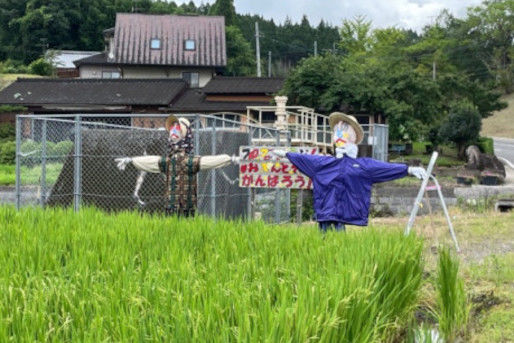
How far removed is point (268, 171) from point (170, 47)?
1408 inches

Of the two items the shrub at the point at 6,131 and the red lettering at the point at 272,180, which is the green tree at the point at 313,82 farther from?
the red lettering at the point at 272,180

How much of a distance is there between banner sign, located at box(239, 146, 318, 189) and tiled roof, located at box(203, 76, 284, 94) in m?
25.7

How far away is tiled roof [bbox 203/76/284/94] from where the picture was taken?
34.0m

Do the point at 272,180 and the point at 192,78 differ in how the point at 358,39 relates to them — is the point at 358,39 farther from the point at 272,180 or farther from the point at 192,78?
the point at 272,180

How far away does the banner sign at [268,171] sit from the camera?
7902mm

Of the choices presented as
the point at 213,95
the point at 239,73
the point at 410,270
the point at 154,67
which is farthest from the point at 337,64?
the point at 239,73

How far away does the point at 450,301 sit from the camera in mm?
4375

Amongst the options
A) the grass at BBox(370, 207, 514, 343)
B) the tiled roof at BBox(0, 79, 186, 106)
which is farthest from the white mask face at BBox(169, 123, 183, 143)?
the tiled roof at BBox(0, 79, 186, 106)

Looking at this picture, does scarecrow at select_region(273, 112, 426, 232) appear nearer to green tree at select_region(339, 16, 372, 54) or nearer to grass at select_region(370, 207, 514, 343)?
grass at select_region(370, 207, 514, 343)

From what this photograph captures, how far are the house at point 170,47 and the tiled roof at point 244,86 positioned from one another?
595cm

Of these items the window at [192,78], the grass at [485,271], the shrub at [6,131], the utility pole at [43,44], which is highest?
the utility pole at [43,44]

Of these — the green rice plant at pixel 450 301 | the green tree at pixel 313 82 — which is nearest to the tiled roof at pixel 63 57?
the green tree at pixel 313 82

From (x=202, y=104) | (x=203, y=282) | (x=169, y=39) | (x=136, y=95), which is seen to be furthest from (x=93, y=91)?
(x=203, y=282)

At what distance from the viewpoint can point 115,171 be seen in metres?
10.5
